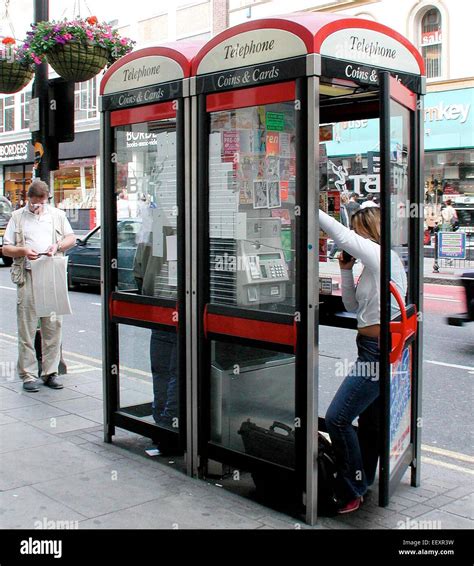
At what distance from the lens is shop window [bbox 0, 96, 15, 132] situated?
127 ft

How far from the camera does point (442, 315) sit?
1219 cm

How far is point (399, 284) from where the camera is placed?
419cm

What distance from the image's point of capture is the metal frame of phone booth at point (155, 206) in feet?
15.3

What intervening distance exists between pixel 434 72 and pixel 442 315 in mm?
11609

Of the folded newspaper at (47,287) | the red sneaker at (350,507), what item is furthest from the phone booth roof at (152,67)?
the red sneaker at (350,507)

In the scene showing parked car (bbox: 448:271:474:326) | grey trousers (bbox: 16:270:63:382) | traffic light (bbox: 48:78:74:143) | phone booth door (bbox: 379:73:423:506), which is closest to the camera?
phone booth door (bbox: 379:73:423:506)

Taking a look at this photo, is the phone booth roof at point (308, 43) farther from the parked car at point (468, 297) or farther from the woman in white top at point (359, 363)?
the parked car at point (468, 297)

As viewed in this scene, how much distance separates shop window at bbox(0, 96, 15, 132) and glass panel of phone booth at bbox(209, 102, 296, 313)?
36856mm

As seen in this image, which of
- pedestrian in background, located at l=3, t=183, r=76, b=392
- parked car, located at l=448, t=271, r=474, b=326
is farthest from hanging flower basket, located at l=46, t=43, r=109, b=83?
parked car, located at l=448, t=271, r=474, b=326

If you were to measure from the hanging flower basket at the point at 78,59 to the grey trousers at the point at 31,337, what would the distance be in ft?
6.54

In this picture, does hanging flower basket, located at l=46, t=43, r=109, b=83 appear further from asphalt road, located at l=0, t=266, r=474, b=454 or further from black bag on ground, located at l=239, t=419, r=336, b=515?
black bag on ground, located at l=239, t=419, r=336, b=515

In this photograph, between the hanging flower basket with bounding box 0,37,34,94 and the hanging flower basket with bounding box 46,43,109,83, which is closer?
the hanging flower basket with bounding box 46,43,109,83

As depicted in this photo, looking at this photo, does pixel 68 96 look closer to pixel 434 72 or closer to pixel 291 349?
pixel 291 349
